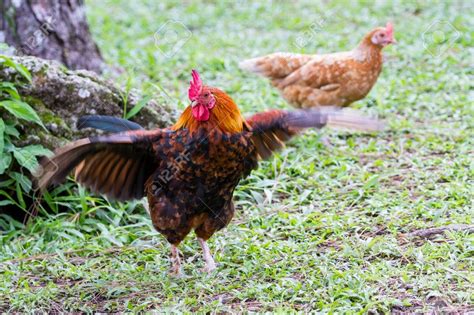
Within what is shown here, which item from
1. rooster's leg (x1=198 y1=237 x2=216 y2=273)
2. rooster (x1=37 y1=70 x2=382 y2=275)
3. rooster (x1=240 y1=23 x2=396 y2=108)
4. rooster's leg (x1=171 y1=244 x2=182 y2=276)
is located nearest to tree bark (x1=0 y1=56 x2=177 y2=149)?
rooster (x1=37 y1=70 x2=382 y2=275)

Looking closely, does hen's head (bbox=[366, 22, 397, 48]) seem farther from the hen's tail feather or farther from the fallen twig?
the hen's tail feather

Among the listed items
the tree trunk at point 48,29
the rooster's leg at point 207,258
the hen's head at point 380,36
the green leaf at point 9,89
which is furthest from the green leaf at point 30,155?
the hen's head at point 380,36

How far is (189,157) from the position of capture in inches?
177

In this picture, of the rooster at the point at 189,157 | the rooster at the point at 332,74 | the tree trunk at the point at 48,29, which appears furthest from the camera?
the tree trunk at the point at 48,29

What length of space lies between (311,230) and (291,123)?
41.0 inches

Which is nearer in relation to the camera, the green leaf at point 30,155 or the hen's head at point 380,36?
the green leaf at point 30,155

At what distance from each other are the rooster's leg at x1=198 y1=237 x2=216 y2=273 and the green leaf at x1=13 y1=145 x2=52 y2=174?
4.45 feet

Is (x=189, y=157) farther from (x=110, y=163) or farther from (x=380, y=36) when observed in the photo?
(x=380, y=36)

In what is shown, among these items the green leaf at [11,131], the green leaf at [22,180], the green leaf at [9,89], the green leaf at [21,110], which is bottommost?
the green leaf at [22,180]

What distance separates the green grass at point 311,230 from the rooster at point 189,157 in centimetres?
42

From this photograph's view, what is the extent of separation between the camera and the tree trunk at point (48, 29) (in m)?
7.37

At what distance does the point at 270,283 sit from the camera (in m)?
4.47

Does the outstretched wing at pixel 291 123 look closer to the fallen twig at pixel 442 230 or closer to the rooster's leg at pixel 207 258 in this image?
the rooster's leg at pixel 207 258

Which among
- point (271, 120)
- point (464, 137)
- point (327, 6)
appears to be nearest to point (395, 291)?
point (271, 120)
